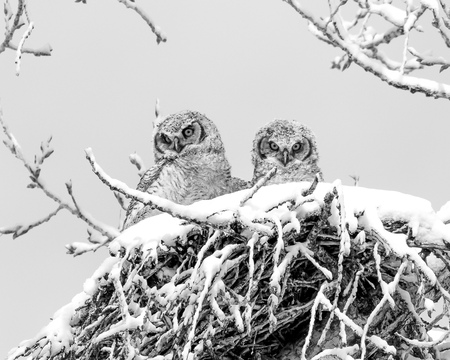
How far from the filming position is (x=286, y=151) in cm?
632

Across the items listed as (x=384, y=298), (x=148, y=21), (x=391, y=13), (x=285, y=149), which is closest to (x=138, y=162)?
(x=285, y=149)

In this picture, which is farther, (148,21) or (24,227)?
(24,227)

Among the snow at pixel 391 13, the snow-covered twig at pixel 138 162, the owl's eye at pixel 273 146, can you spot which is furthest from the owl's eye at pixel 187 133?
the snow at pixel 391 13

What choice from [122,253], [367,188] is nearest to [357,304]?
[367,188]

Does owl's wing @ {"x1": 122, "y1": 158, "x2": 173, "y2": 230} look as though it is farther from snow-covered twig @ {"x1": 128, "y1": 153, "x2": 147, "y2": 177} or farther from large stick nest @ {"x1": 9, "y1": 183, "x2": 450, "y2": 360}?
large stick nest @ {"x1": 9, "y1": 183, "x2": 450, "y2": 360}

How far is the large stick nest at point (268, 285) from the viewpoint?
387 centimetres

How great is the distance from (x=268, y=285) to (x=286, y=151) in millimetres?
2333

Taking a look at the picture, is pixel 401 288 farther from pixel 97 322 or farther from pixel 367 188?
pixel 97 322

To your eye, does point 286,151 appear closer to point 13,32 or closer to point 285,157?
point 285,157

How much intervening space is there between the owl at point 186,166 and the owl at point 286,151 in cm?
24

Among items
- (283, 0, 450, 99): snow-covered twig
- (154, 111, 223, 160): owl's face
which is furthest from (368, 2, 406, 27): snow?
(154, 111, 223, 160): owl's face

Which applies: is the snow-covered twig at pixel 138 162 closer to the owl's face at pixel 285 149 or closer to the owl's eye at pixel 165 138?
the owl's eye at pixel 165 138

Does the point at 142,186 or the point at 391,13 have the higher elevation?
the point at 391,13

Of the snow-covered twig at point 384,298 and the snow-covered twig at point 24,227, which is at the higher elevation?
the snow-covered twig at point 384,298
